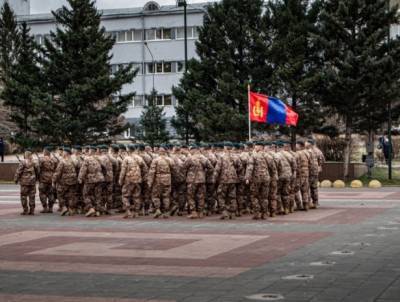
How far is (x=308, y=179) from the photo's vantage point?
913 inches

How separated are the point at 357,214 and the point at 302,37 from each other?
17983 mm

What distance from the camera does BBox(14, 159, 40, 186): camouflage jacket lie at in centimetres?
2364

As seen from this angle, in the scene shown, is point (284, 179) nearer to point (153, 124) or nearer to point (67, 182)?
point (67, 182)

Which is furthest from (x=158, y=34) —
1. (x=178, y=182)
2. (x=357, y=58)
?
(x=178, y=182)

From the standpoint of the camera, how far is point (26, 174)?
2373cm

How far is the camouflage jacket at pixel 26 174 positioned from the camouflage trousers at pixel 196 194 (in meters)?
4.90

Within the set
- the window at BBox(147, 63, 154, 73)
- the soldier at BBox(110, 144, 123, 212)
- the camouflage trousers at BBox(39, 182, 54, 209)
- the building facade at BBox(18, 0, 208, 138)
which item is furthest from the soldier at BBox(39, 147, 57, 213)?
the window at BBox(147, 63, 154, 73)

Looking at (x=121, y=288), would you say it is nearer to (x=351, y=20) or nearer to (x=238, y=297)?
(x=238, y=297)

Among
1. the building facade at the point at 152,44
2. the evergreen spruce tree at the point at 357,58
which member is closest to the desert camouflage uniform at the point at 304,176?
the evergreen spruce tree at the point at 357,58

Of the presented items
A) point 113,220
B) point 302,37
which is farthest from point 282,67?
point 113,220

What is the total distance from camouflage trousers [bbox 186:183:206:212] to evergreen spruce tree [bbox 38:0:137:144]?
20947mm

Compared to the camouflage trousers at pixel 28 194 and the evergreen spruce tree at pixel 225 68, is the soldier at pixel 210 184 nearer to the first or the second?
the camouflage trousers at pixel 28 194

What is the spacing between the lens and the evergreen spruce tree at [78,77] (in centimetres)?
4212

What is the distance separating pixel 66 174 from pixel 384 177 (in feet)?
63.3
